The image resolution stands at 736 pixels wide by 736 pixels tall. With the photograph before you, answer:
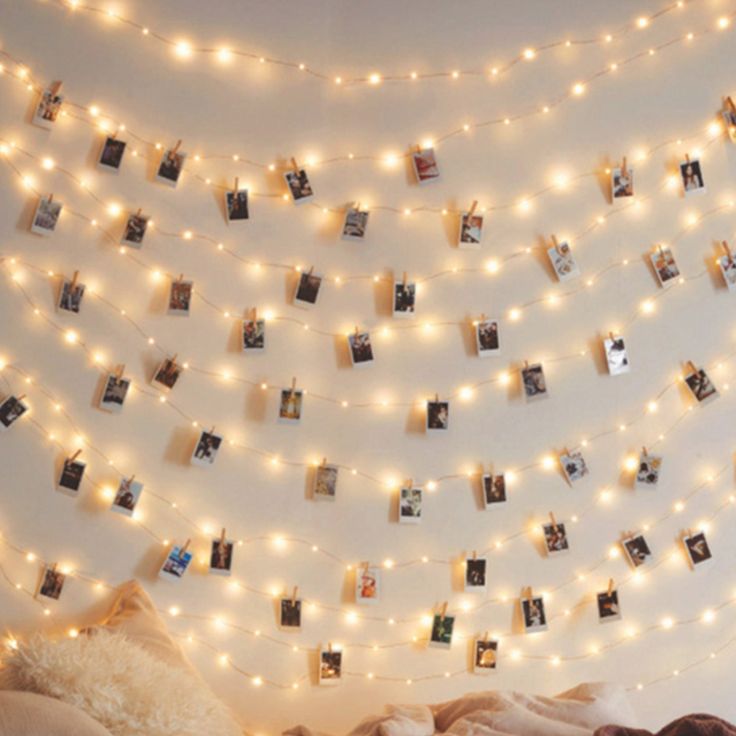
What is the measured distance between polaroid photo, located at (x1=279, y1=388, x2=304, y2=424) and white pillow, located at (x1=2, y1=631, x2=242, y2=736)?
66cm

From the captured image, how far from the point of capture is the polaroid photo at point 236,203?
2.20m

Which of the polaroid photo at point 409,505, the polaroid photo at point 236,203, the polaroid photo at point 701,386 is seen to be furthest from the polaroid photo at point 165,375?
the polaroid photo at point 701,386

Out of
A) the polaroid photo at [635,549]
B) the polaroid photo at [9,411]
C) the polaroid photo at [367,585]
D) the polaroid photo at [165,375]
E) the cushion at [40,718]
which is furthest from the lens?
the polaroid photo at [635,549]

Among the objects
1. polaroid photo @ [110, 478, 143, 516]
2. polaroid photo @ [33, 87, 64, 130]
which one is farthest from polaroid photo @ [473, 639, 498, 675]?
polaroid photo @ [33, 87, 64, 130]

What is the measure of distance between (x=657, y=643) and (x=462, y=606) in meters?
0.50

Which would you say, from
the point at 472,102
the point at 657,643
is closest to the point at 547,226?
the point at 472,102

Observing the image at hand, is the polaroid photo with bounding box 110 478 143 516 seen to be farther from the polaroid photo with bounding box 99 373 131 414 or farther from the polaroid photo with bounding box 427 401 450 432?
the polaroid photo with bounding box 427 401 450 432

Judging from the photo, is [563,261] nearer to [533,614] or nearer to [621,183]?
[621,183]

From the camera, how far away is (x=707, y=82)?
2436 mm

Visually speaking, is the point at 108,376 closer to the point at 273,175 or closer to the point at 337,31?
the point at 273,175

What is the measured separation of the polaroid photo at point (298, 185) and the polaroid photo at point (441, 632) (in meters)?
1.01

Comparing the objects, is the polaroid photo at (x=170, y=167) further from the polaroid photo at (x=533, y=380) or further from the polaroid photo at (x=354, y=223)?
the polaroid photo at (x=533, y=380)

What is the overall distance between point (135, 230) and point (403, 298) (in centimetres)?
62

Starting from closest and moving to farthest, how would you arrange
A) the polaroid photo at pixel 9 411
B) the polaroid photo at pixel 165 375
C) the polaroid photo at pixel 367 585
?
the polaroid photo at pixel 9 411, the polaroid photo at pixel 165 375, the polaroid photo at pixel 367 585
